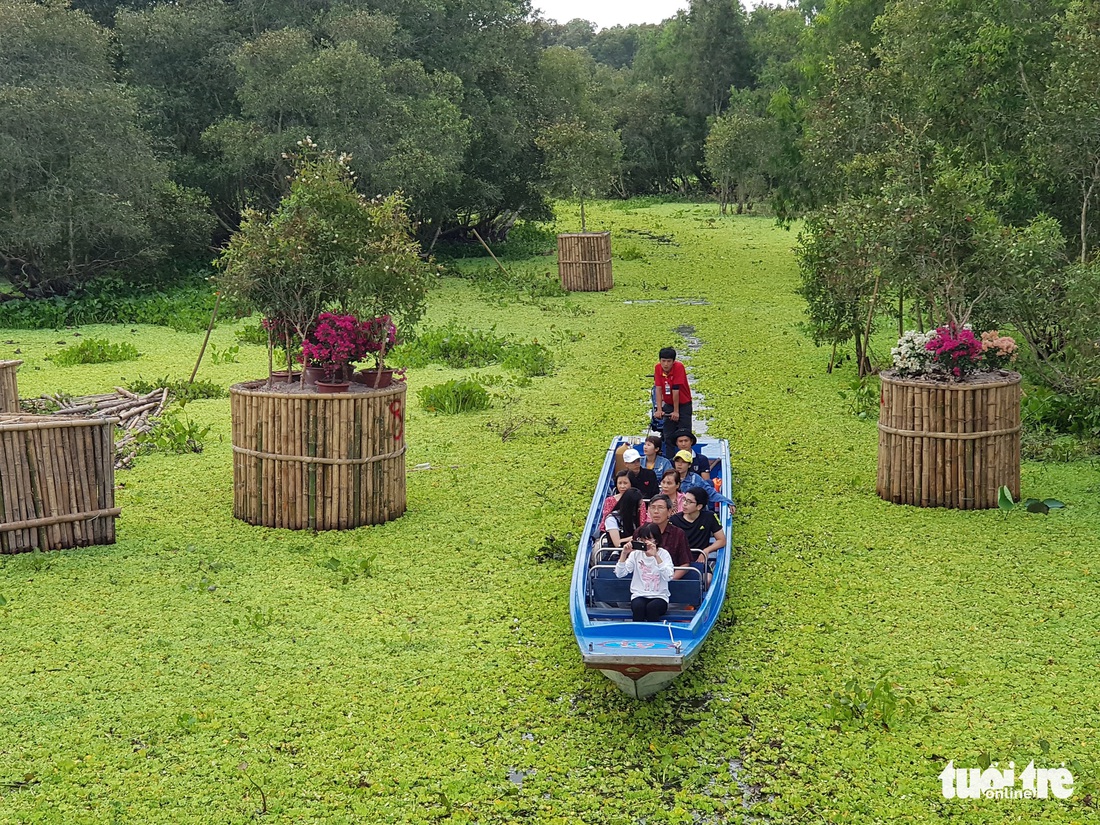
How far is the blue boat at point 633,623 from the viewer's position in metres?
7.39

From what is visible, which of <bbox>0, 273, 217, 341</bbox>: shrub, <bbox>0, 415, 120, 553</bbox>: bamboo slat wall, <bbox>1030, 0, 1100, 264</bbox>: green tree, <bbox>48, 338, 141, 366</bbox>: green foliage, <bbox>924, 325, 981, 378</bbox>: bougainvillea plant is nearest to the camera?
<bbox>0, 415, 120, 553</bbox>: bamboo slat wall

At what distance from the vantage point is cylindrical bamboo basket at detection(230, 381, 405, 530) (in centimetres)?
1112

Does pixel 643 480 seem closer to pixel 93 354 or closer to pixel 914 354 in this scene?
pixel 914 354

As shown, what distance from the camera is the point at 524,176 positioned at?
34906mm

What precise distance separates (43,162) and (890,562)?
796 inches

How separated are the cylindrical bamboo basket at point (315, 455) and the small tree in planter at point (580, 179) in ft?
59.4

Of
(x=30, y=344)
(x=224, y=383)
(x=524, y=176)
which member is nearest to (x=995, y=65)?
(x=224, y=383)

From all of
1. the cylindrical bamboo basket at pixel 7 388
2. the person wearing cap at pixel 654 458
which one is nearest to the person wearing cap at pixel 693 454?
the person wearing cap at pixel 654 458

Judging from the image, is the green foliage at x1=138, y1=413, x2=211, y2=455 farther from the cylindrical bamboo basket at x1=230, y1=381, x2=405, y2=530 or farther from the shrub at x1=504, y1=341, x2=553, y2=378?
the shrub at x1=504, y1=341, x2=553, y2=378

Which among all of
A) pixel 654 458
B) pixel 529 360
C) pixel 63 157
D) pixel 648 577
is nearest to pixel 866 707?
pixel 648 577

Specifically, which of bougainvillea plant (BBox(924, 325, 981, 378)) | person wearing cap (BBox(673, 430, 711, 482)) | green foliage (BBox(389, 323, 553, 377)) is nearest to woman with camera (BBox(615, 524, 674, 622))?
person wearing cap (BBox(673, 430, 711, 482))

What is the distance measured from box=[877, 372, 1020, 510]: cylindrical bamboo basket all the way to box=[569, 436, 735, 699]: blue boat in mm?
2536

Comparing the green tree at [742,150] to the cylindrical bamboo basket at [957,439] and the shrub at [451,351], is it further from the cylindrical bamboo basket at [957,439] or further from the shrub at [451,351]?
the cylindrical bamboo basket at [957,439]

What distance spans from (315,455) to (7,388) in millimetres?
4921
